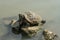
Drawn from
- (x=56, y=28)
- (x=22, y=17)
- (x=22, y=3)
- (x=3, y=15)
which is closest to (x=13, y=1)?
(x=22, y=3)

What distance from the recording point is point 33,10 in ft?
10.2

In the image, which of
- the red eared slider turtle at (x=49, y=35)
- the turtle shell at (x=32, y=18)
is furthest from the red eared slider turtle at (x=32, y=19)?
the red eared slider turtle at (x=49, y=35)

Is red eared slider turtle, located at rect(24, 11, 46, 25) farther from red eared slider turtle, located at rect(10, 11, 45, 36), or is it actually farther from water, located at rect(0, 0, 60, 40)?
water, located at rect(0, 0, 60, 40)

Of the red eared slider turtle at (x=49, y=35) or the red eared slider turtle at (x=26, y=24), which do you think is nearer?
the red eared slider turtle at (x=49, y=35)

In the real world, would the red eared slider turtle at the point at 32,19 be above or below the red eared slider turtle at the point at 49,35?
above

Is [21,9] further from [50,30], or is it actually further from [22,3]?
[50,30]

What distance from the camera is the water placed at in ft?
8.28

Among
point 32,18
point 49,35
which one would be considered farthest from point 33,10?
point 49,35

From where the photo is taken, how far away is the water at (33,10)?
2.53m

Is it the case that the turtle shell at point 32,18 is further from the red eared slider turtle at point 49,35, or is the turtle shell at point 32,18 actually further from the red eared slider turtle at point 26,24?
the red eared slider turtle at point 49,35

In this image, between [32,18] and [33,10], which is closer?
[32,18]

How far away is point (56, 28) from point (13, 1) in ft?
3.68

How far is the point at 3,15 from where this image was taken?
9.78 ft

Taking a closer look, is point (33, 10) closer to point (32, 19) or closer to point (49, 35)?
point (32, 19)
